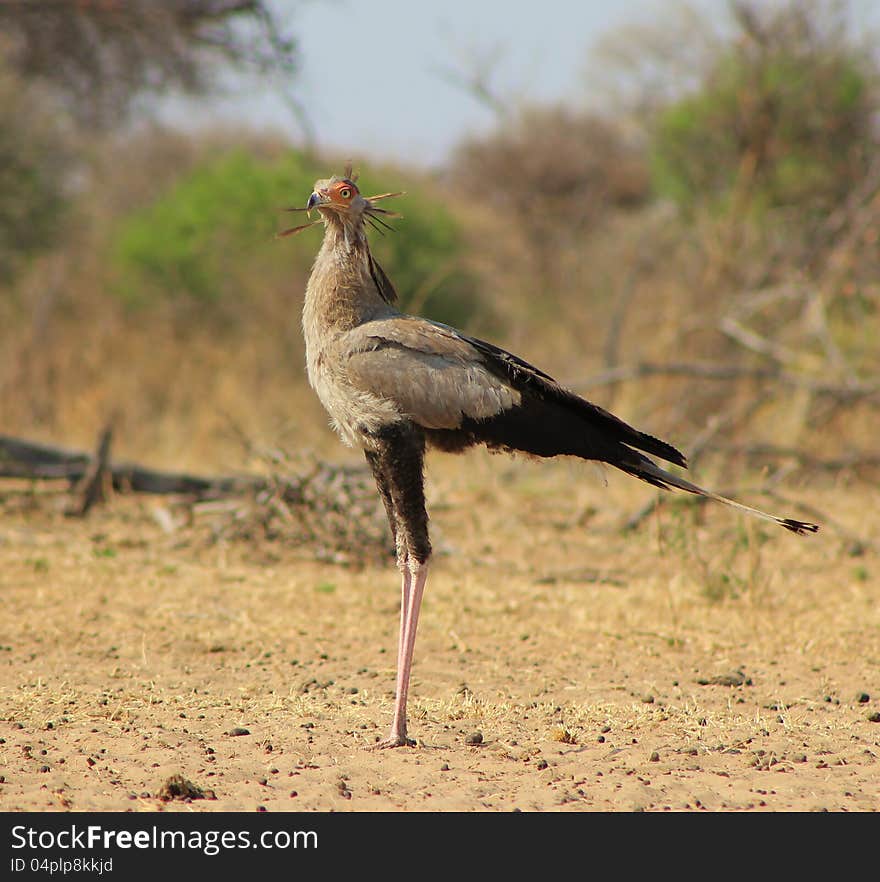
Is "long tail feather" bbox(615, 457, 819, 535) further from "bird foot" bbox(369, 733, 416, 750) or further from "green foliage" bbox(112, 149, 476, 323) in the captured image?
"green foliage" bbox(112, 149, 476, 323)

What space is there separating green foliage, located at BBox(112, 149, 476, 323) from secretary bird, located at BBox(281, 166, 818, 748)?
26.0 ft

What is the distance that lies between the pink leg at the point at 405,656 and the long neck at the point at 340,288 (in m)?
0.96

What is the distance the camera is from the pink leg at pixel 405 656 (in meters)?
4.16

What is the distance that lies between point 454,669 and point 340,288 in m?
1.72

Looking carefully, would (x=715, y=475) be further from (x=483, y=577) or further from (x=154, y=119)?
(x=154, y=119)

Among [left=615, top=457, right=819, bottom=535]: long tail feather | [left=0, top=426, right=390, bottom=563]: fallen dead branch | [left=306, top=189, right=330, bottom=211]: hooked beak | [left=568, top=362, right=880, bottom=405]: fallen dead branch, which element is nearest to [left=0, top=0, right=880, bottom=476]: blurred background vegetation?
[left=568, top=362, right=880, bottom=405]: fallen dead branch

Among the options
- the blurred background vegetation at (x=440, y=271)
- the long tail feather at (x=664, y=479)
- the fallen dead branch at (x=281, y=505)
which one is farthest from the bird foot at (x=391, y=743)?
the blurred background vegetation at (x=440, y=271)

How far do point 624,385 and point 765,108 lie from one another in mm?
3303

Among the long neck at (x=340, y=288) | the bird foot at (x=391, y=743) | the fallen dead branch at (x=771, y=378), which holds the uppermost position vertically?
the fallen dead branch at (x=771, y=378)

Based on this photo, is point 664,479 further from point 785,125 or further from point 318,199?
point 785,125

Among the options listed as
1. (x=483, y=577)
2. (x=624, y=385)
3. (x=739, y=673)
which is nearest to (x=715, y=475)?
(x=624, y=385)

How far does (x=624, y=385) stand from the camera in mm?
10414

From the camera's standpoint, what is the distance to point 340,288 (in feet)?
15.1

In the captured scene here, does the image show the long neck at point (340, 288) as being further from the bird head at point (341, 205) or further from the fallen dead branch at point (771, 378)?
the fallen dead branch at point (771, 378)
